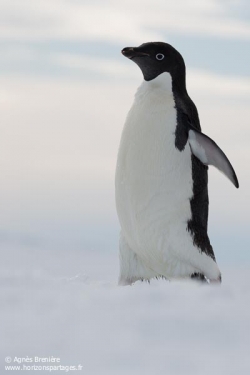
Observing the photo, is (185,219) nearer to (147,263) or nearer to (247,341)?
(147,263)

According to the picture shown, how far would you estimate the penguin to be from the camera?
6.91 metres

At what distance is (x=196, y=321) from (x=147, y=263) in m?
2.14

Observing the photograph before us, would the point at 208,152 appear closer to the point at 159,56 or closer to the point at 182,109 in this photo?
the point at 182,109

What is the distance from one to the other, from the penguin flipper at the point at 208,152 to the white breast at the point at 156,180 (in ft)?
0.31

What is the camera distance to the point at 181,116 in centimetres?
703

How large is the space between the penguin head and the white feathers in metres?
0.22

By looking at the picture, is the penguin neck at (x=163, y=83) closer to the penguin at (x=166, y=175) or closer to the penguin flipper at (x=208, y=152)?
the penguin at (x=166, y=175)

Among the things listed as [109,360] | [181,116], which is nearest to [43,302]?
[109,360]

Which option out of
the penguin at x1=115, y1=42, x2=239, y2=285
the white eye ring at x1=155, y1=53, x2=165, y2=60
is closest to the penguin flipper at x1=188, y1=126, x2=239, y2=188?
the penguin at x1=115, y1=42, x2=239, y2=285

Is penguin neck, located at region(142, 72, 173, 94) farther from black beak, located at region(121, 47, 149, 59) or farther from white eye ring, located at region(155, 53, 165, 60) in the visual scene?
black beak, located at region(121, 47, 149, 59)

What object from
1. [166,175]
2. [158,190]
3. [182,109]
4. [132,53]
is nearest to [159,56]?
[132,53]

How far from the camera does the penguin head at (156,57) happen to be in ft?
23.8

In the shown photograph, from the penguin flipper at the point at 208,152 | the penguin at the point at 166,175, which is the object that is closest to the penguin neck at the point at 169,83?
the penguin at the point at 166,175

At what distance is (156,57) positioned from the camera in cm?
729
